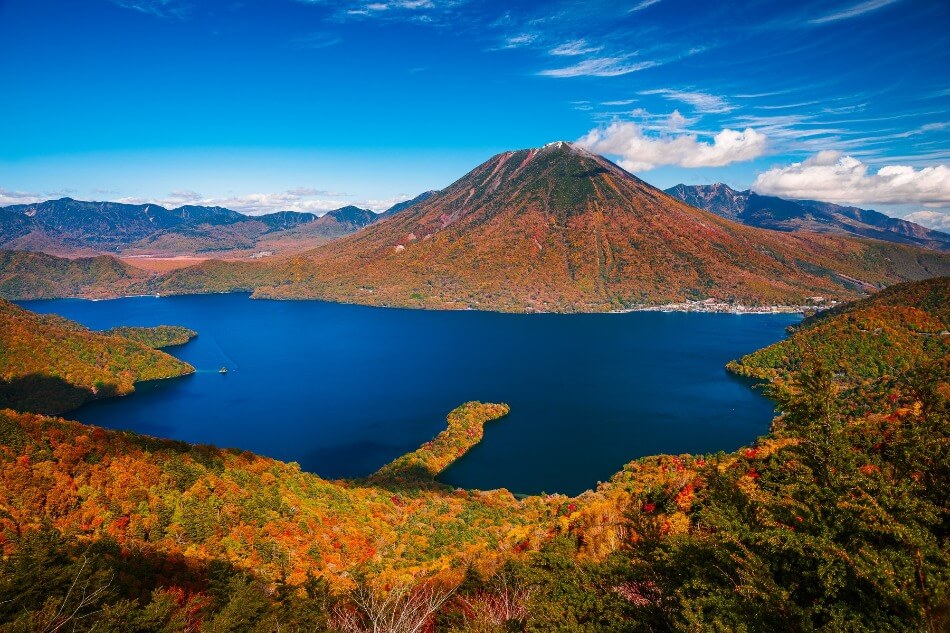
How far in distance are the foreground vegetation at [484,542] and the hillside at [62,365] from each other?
87219 millimetres

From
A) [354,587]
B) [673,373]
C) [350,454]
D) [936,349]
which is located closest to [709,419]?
[673,373]

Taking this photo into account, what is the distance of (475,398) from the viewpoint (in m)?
107

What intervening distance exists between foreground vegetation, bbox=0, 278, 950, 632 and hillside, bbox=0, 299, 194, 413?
286 ft

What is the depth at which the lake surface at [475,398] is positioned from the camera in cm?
8019

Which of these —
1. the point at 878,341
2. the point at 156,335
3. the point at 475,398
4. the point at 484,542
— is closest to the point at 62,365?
the point at 156,335

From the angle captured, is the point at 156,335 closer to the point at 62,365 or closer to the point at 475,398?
the point at 62,365

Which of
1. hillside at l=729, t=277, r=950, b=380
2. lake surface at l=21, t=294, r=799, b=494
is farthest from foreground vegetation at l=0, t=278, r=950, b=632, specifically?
hillside at l=729, t=277, r=950, b=380

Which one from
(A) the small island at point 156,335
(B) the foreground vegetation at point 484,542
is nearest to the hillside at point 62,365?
(A) the small island at point 156,335

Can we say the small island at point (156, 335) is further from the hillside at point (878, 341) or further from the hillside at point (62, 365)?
the hillside at point (878, 341)

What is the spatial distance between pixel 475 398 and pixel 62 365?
97338mm

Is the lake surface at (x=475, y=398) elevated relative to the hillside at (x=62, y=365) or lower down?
lower down

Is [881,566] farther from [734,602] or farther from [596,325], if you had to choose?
[596,325]

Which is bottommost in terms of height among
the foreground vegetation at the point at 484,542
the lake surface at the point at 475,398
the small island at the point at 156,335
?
the lake surface at the point at 475,398

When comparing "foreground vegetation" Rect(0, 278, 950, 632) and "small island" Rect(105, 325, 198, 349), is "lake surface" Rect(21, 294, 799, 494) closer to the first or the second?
"small island" Rect(105, 325, 198, 349)
